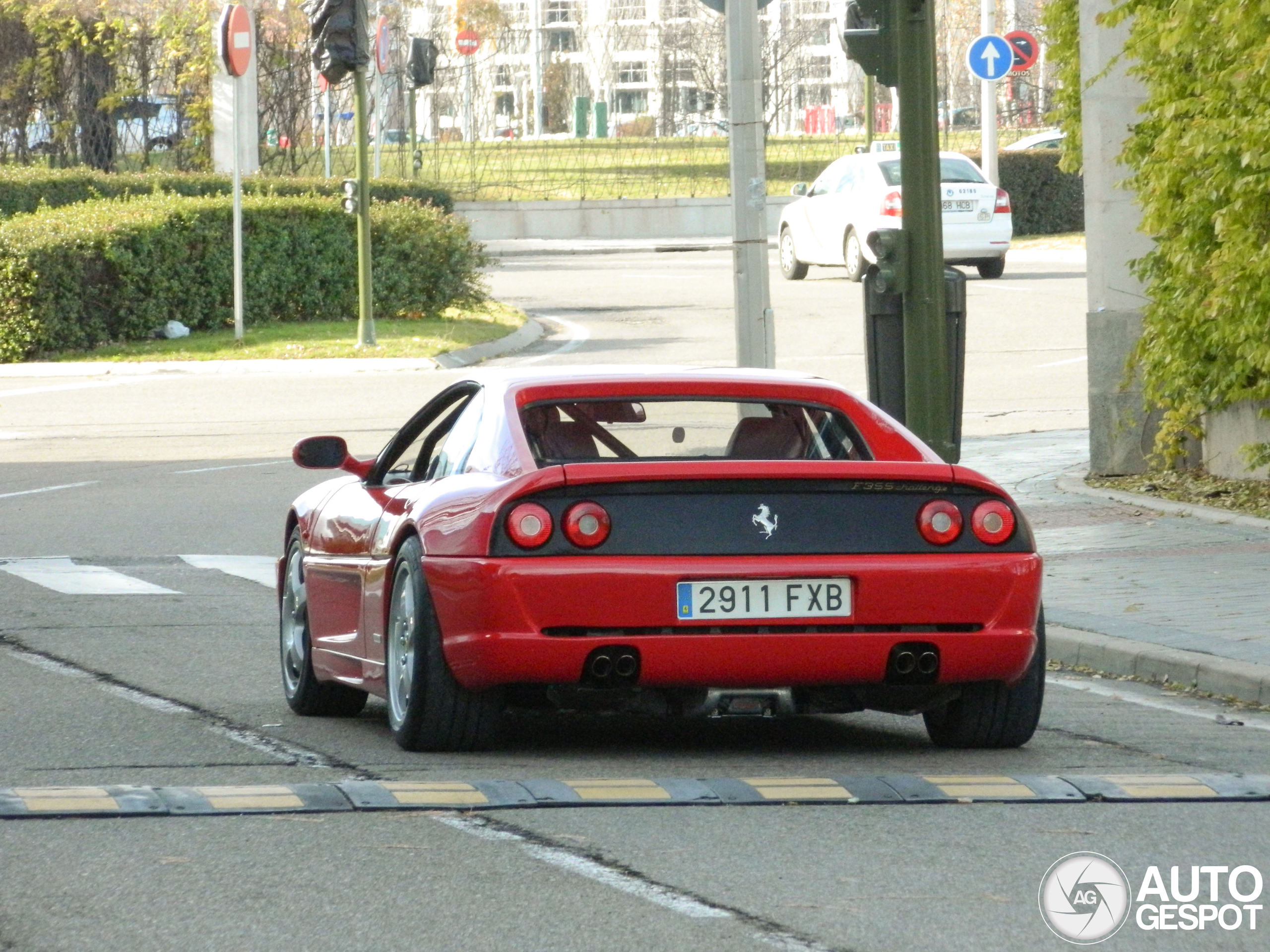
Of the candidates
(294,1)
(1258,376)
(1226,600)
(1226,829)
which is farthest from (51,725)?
(294,1)

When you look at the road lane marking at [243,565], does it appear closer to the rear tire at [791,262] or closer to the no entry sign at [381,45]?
the rear tire at [791,262]

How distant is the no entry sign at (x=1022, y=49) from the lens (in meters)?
40.4

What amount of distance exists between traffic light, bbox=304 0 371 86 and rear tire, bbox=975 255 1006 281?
11.3m

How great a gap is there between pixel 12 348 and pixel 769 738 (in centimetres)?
2020

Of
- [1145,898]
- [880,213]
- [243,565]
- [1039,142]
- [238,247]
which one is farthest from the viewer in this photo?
[1039,142]

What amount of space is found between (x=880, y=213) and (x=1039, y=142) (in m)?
23.6

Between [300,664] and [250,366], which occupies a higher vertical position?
[250,366]

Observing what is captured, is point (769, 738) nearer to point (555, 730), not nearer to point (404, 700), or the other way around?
point (555, 730)

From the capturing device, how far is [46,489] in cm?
1642

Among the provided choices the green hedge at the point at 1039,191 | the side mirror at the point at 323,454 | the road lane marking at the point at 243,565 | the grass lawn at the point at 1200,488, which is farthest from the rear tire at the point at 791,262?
the side mirror at the point at 323,454

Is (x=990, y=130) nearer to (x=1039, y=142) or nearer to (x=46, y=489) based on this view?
(x=1039, y=142)

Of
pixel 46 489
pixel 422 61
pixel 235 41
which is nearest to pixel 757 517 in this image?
pixel 46 489

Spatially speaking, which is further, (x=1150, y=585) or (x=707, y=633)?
(x=1150, y=585)

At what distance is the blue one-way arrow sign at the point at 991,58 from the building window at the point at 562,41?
18.7 m
